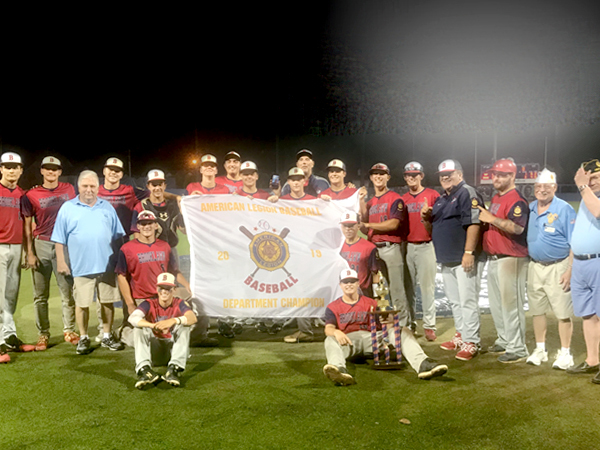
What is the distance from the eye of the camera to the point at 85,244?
6020 mm

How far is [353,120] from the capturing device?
5041 cm

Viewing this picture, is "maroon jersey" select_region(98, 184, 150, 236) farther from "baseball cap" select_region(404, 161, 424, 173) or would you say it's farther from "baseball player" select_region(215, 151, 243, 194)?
"baseball cap" select_region(404, 161, 424, 173)

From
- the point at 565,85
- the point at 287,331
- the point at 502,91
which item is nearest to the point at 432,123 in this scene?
the point at 502,91

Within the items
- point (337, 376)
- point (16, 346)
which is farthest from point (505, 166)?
point (16, 346)

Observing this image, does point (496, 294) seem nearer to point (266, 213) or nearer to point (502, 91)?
point (266, 213)

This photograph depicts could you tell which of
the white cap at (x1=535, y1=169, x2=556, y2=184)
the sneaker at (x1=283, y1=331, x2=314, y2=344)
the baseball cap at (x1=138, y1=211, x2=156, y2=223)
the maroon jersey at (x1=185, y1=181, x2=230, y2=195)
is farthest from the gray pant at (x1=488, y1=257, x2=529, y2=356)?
the baseball cap at (x1=138, y1=211, x2=156, y2=223)

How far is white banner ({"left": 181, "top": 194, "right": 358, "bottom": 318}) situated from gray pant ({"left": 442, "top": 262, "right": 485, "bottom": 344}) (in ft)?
4.64

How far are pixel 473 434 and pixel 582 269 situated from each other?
7.38ft

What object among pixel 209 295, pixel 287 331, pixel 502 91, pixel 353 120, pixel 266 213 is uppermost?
pixel 502 91

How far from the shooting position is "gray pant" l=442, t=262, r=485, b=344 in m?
5.73

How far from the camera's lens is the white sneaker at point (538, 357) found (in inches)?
209

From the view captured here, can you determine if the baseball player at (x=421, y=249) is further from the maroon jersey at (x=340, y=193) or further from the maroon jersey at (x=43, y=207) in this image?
the maroon jersey at (x=43, y=207)

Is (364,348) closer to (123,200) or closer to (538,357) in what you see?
(538,357)

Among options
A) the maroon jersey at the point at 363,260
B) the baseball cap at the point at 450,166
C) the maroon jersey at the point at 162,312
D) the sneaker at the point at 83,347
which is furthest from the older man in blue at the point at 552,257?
the sneaker at the point at 83,347
